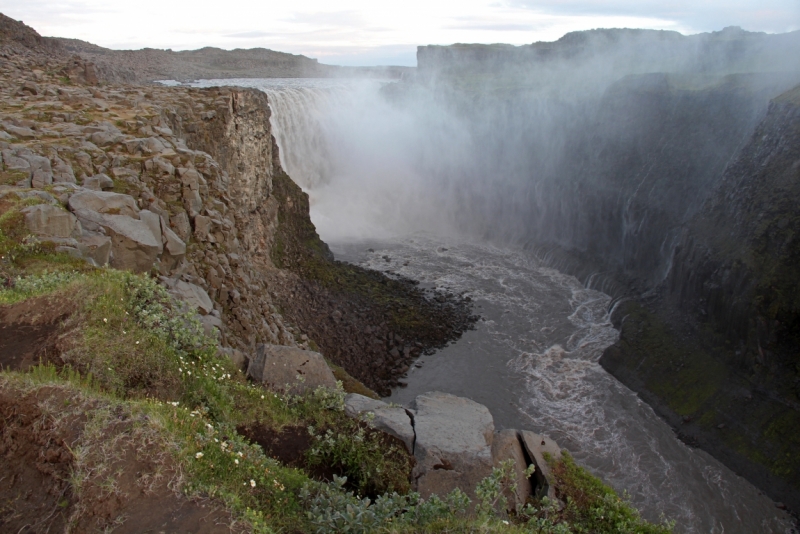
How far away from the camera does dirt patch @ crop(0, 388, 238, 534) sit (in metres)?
4.66

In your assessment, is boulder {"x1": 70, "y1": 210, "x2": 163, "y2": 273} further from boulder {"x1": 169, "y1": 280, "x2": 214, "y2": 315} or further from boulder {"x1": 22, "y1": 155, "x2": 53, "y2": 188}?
boulder {"x1": 22, "y1": 155, "x2": 53, "y2": 188}

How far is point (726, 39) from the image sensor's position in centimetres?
4759

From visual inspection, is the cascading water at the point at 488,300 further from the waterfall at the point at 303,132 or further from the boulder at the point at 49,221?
the boulder at the point at 49,221

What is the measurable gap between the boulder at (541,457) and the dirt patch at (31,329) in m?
6.59

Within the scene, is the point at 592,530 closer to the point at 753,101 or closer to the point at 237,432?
the point at 237,432

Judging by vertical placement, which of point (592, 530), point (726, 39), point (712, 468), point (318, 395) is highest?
point (726, 39)

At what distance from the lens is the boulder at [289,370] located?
846cm

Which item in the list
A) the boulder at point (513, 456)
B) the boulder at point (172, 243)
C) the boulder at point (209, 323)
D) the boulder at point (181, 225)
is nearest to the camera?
the boulder at point (513, 456)

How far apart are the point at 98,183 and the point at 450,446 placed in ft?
27.4

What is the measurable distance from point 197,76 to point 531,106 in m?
37.5

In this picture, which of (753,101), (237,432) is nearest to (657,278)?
(753,101)

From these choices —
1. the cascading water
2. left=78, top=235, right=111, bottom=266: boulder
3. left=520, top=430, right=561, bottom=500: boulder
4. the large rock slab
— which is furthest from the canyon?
left=520, top=430, right=561, bottom=500: boulder

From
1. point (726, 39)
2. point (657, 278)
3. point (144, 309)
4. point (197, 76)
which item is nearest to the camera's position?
point (144, 309)

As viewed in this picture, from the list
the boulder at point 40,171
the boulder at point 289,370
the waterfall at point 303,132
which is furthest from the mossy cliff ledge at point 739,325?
the waterfall at point 303,132
